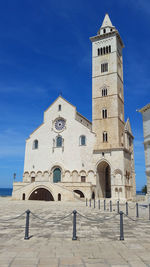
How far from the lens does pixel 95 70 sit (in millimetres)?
41656

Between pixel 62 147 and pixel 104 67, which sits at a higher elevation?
pixel 104 67

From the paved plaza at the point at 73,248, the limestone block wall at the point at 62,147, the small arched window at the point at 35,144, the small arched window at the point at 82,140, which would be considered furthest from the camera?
the small arched window at the point at 35,144

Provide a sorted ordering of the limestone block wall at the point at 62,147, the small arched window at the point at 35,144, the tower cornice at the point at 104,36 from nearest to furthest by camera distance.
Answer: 1. the limestone block wall at the point at 62,147
2. the tower cornice at the point at 104,36
3. the small arched window at the point at 35,144

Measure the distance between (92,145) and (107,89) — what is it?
36.8 ft

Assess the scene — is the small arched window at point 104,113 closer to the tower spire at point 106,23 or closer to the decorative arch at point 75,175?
the decorative arch at point 75,175

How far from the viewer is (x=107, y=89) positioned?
39.5m

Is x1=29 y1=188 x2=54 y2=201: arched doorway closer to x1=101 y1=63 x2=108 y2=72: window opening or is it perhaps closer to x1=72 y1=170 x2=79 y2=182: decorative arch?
x1=72 y1=170 x2=79 y2=182: decorative arch

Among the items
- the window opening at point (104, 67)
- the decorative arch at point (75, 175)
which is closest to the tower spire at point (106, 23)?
the window opening at point (104, 67)

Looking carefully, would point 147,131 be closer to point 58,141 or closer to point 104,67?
point 58,141

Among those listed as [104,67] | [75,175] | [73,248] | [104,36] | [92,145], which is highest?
[104,36]

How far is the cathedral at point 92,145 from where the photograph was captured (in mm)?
34688

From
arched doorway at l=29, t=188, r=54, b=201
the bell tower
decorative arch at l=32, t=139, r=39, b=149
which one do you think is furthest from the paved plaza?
decorative arch at l=32, t=139, r=39, b=149

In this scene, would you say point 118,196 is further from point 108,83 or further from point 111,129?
point 108,83

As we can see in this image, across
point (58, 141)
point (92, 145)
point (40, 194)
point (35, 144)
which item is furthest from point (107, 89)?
point (40, 194)
